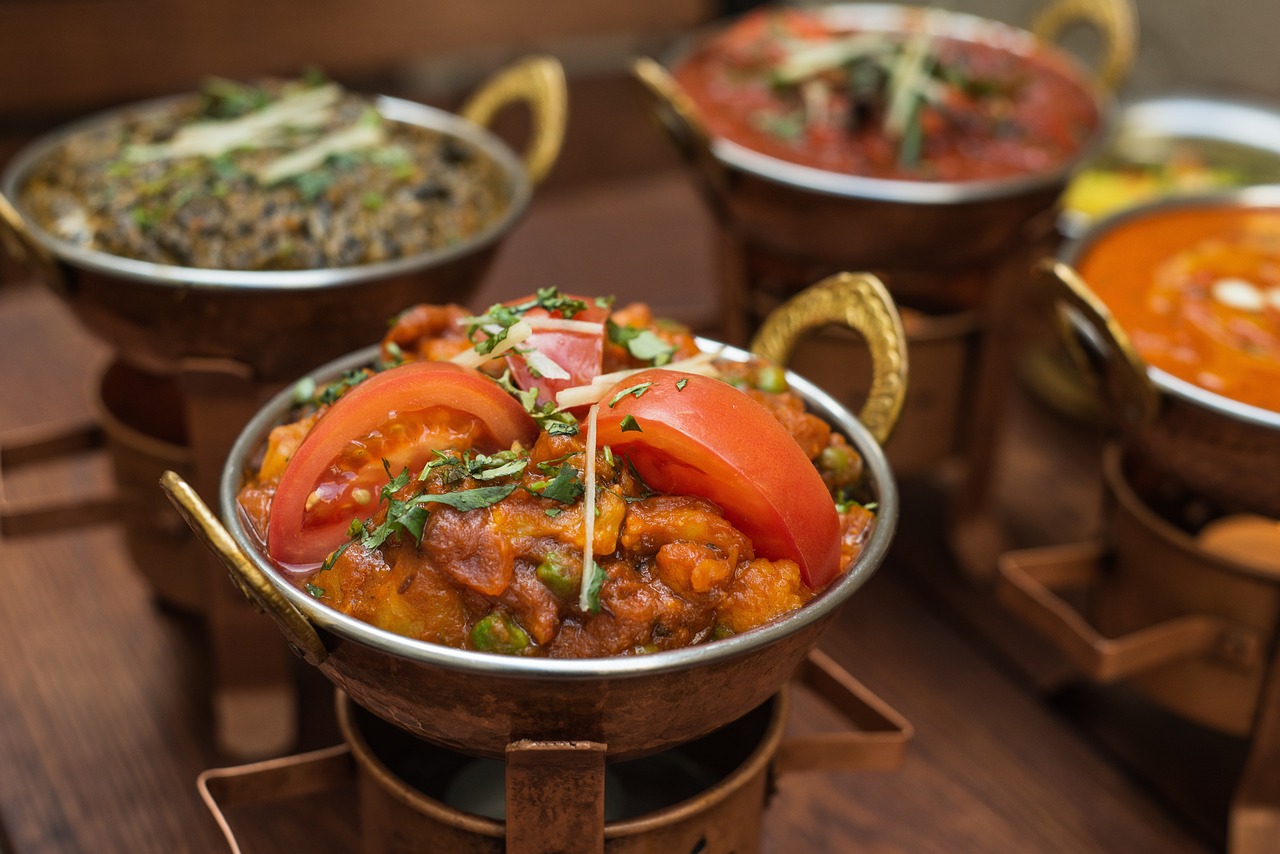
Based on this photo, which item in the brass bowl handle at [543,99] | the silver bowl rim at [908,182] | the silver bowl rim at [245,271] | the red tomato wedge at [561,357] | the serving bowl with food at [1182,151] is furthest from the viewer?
the serving bowl with food at [1182,151]

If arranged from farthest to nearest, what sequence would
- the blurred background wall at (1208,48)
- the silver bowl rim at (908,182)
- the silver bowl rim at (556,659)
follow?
the blurred background wall at (1208,48)
the silver bowl rim at (908,182)
the silver bowl rim at (556,659)

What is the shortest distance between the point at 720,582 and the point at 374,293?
90 centimetres

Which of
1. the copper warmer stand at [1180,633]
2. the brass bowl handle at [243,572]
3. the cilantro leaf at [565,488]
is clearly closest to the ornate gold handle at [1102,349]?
the copper warmer stand at [1180,633]

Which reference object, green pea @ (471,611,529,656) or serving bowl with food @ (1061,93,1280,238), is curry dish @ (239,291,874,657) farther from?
serving bowl with food @ (1061,93,1280,238)

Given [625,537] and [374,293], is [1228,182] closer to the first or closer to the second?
[374,293]

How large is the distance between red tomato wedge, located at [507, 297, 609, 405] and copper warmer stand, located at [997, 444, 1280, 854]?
0.88 meters

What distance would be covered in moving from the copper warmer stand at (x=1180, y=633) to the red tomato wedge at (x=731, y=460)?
0.77 metres

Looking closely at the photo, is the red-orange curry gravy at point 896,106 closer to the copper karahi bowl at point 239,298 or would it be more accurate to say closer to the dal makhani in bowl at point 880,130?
the dal makhani in bowl at point 880,130

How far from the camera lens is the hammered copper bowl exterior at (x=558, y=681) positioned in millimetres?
1073

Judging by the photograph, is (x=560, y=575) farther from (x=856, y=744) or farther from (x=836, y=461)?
(x=856, y=744)

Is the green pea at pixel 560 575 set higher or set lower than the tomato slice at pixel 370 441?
lower

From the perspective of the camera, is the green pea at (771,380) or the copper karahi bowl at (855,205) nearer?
the green pea at (771,380)

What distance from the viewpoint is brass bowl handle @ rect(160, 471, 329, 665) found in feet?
3.56

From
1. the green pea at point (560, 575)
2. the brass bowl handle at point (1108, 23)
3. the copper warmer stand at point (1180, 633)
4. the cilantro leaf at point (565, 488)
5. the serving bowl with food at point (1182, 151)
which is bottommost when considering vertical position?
the copper warmer stand at point (1180, 633)
